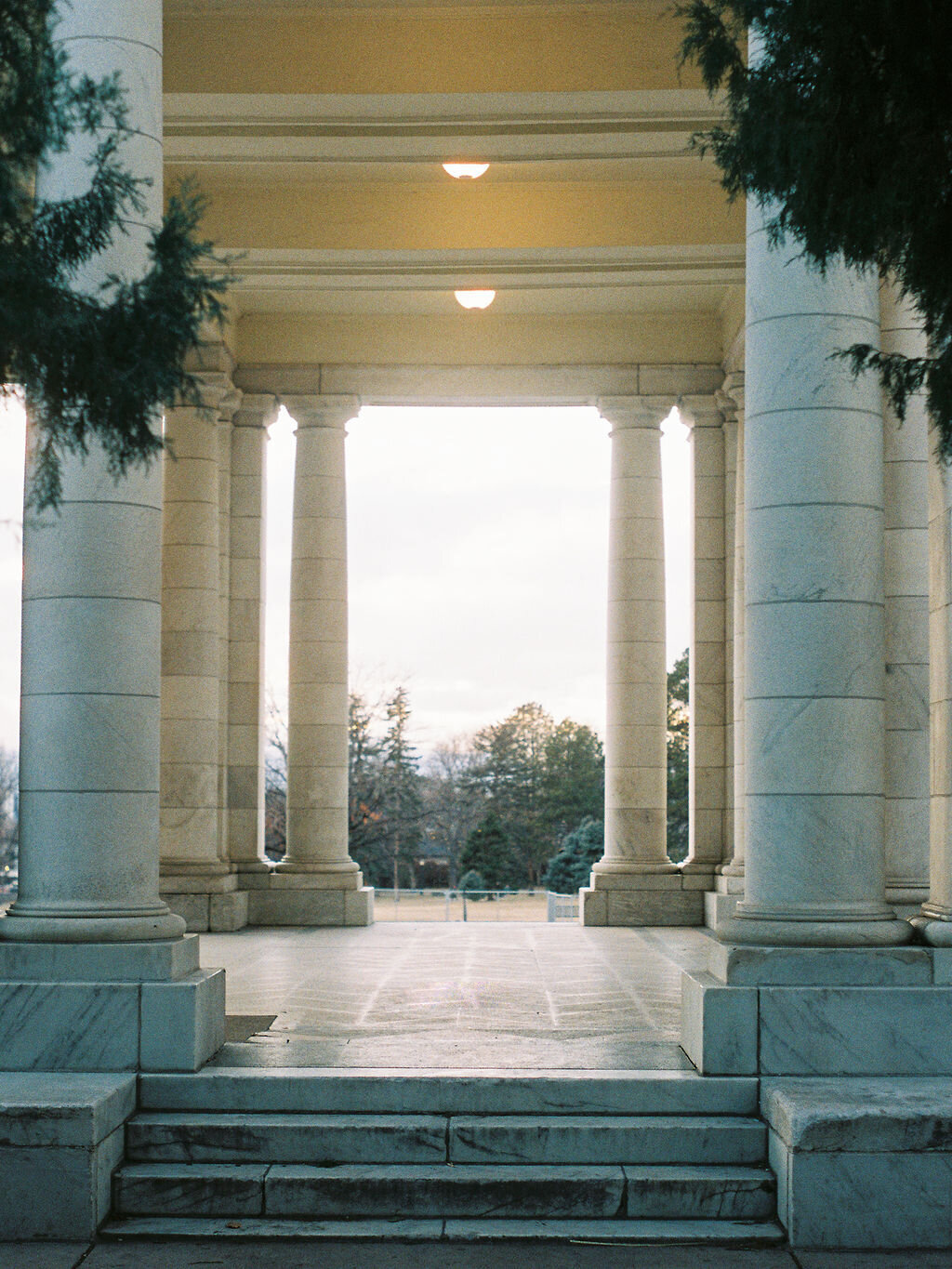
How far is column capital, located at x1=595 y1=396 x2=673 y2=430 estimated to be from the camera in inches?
2472

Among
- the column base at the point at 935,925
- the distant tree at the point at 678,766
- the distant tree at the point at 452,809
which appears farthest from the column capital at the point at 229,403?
the distant tree at the point at 452,809

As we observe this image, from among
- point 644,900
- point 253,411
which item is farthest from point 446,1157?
point 253,411

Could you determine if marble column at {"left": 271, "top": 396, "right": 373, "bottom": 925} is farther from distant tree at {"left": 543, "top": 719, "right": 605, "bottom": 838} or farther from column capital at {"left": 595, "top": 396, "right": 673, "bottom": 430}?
distant tree at {"left": 543, "top": 719, "right": 605, "bottom": 838}

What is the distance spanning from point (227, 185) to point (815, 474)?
111ft

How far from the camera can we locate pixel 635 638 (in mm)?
62719

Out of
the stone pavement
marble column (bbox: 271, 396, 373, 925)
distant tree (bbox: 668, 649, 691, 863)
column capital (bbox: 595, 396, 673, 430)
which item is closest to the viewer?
the stone pavement

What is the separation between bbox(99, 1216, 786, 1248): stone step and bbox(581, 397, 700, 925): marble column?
38248 millimetres

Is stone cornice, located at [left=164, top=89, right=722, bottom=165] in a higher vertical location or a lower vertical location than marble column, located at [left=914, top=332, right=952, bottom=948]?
higher

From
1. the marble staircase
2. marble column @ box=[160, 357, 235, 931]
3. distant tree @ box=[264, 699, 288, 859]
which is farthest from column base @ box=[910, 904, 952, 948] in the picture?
distant tree @ box=[264, 699, 288, 859]

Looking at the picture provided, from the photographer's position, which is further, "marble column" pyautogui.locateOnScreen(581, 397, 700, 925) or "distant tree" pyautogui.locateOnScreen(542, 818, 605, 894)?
"distant tree" pyautogui.locateOnScreen(542, 818, 605, 894)

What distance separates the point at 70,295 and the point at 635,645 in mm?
47520

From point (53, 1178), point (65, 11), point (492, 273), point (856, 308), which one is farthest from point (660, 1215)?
point (492, 273)

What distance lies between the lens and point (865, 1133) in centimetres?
2247

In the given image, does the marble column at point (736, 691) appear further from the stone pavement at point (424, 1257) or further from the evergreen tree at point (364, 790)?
the evergreen tree at point (364, 790)
